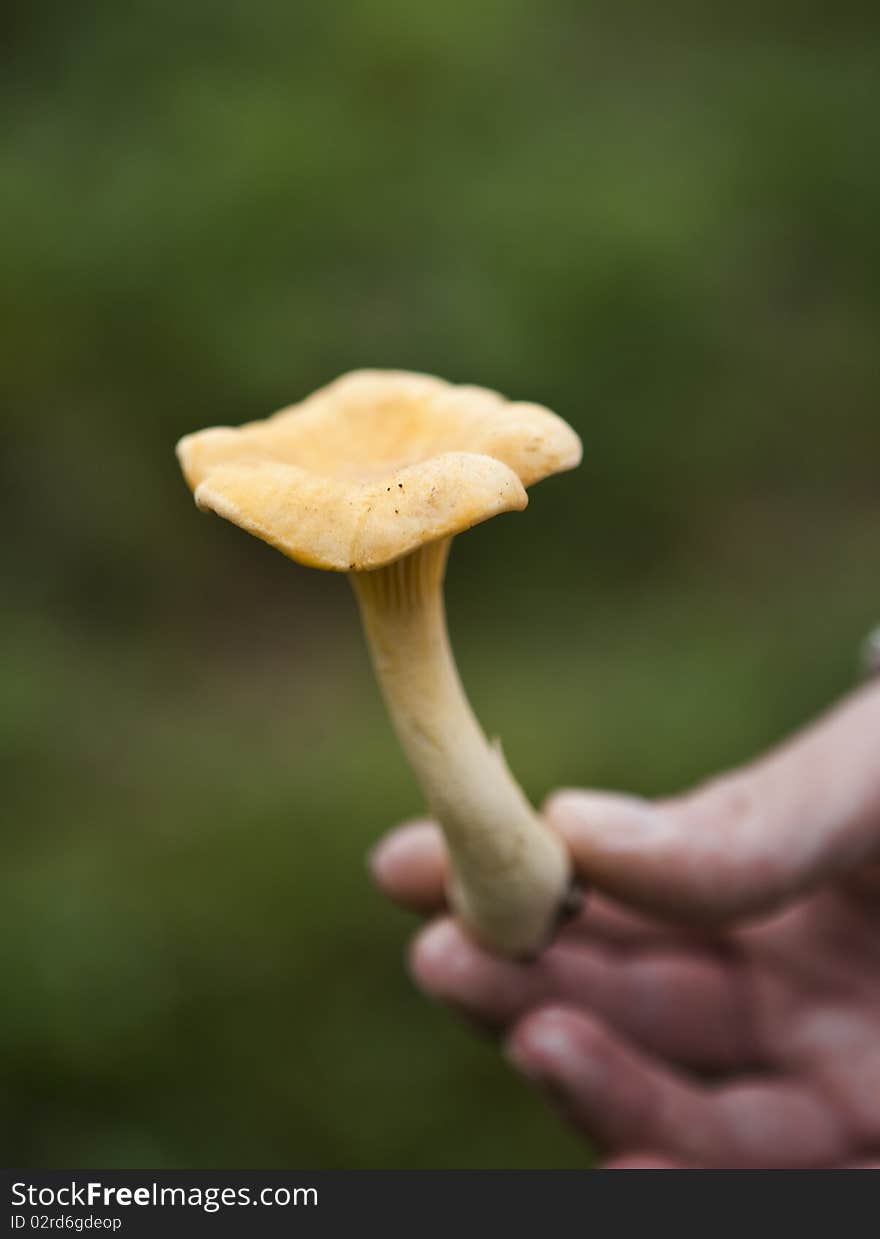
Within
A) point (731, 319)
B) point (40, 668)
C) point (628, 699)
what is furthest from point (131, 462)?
point (731, 319)

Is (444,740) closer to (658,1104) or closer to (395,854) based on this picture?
(395,854)

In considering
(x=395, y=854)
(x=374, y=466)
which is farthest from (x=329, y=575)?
(x=374, y=466)

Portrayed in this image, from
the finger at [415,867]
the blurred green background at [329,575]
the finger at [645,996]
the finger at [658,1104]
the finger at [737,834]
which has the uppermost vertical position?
the blurred green background at [329,575]

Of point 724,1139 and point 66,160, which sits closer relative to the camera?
point 724,1139

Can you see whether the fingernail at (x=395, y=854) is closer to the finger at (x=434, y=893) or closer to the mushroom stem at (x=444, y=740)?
the finger at (x=434, y=893)

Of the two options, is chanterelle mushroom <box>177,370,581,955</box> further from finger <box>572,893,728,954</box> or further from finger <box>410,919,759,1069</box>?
finger <box>572,893,728,954</box>

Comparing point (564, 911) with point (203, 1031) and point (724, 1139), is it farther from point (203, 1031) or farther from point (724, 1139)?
point (203, 1031)

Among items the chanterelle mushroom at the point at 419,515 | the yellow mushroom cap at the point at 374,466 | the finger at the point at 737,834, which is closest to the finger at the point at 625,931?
the finger at the point at 737,834
